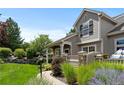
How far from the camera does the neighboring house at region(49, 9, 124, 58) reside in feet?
50.8

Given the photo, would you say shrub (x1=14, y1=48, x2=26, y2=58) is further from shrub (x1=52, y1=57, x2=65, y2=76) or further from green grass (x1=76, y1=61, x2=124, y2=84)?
green grass (x1=76, y1=61, x2=124, y2=84)

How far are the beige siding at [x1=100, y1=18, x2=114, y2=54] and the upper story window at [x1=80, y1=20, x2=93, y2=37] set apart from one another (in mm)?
1279

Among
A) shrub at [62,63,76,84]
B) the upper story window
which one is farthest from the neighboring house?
shrub at [62,63,76,84]

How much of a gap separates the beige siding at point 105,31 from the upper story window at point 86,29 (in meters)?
1.28

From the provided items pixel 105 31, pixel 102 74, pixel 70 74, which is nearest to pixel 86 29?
pixel 105 31

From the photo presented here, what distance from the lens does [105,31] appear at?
1653 cm

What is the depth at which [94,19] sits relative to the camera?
56.9 feet

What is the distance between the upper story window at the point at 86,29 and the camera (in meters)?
17.8

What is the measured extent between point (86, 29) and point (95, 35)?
1.53 metres

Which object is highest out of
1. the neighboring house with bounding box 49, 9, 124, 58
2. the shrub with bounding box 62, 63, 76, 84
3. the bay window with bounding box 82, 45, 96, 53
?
the neighboring house with bounding box 49, 9, 124, 58

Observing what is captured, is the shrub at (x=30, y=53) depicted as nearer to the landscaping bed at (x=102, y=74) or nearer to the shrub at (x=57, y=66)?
the shrub at (x=57, y=66)
